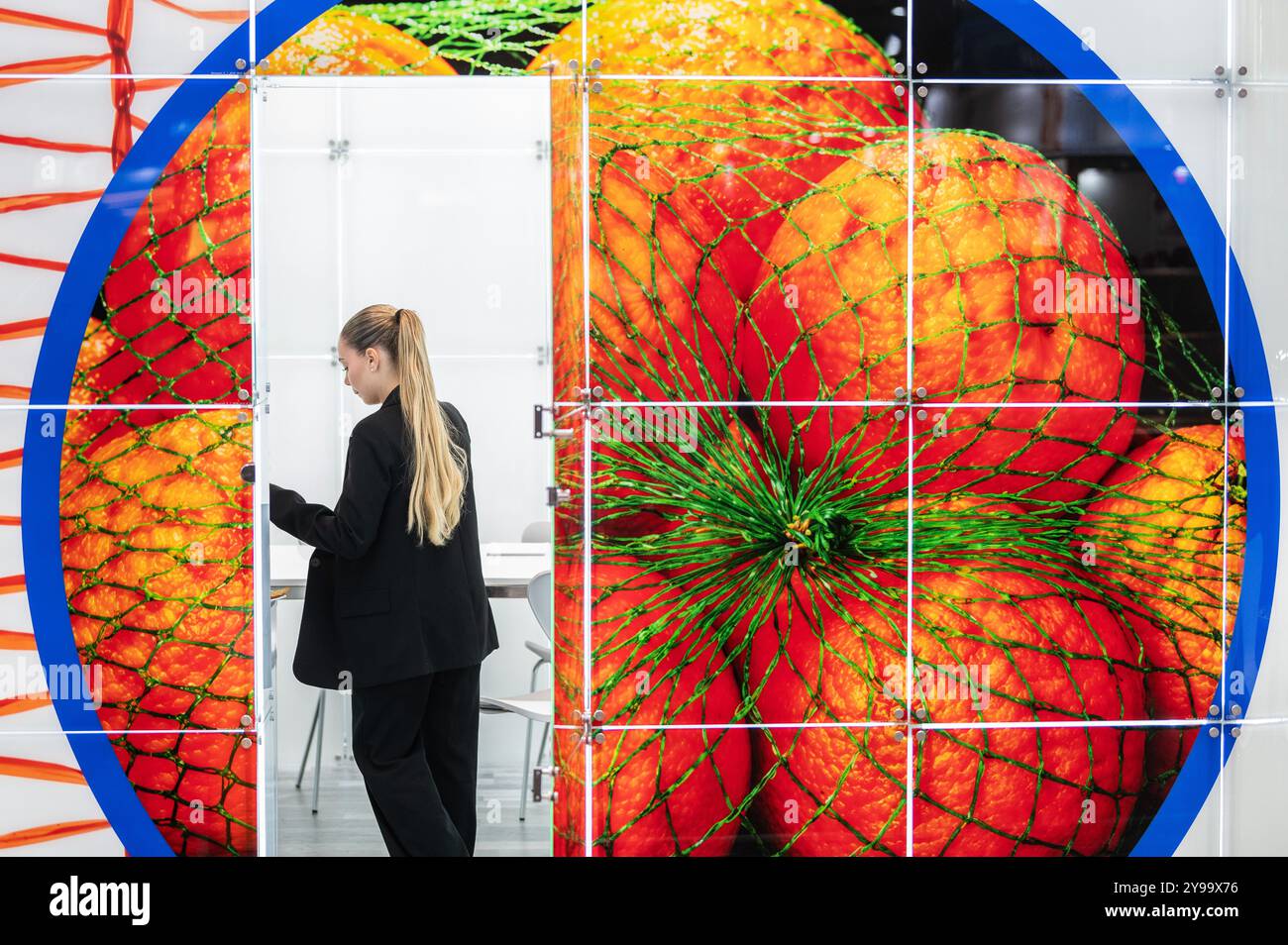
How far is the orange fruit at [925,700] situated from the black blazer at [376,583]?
2.40 ft

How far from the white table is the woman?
42 cm

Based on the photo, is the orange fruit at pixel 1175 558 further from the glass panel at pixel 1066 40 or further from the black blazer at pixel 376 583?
the black blazer at pixel 376 583

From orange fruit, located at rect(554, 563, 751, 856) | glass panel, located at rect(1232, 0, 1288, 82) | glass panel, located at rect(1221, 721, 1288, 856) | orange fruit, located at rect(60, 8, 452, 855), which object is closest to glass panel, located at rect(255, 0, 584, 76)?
orange fruit, located at rect(60, 8, 452, 855)

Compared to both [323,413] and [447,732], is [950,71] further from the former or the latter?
[323,413]

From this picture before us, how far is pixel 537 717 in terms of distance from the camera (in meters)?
3.09

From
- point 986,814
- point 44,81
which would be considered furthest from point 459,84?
point 986,814

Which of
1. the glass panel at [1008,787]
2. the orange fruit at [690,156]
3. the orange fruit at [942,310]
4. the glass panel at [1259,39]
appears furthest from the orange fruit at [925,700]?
the glass panel at [1259,39]

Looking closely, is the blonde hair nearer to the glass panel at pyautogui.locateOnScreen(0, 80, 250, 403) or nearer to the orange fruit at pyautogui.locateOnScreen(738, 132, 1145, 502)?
the glass panel at pyautogui.locateOnScreen(0, 80, 250, 403)

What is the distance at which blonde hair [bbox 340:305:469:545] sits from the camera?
2.59 m

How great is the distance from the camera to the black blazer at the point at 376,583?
8.40 feet

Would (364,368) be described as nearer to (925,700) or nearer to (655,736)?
(655,736)

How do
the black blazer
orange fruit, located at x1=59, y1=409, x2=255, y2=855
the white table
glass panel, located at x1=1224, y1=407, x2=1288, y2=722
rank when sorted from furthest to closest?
1. the white table
2. glass panel, located at x1=1224, y1=407, x2=1288, y2=722
3. orange fruit, located at x1=59, y1=409, x2=255, y2=855
4. the black blazer

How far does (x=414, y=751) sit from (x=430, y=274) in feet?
5.28
